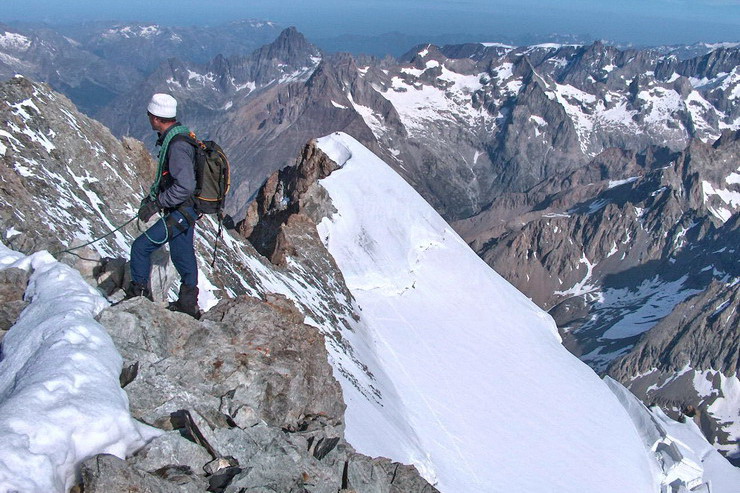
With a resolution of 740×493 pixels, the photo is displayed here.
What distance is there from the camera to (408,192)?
73188mm

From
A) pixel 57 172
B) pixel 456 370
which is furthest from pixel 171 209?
pixel 456 370

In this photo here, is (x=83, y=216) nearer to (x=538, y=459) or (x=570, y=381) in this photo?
(x=538, y=459)

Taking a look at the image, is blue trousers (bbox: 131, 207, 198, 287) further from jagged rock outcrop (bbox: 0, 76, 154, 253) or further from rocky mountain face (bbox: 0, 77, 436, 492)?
jagged rock outcrop (bbox: 0, 76, 154, 253)

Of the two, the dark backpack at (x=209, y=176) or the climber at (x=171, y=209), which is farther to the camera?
the dark backpack at (x=209, y=176)

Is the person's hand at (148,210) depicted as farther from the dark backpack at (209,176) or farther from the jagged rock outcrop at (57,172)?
the jagged rock outcrop at (57,172)

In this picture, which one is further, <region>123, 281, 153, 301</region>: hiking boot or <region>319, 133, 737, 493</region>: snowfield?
<region>319, 133, 737, 493</region>: snowfield

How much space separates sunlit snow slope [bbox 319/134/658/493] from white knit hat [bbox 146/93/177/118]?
1572 cm

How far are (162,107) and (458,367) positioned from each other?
1566 inches

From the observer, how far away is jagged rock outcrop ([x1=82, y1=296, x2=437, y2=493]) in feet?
33.7

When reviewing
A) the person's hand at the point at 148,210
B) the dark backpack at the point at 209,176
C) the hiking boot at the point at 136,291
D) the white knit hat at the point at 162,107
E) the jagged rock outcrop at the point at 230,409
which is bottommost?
the jagged rock outcrop at the point at 230,409

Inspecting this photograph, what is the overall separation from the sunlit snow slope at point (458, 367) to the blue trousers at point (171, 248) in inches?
493

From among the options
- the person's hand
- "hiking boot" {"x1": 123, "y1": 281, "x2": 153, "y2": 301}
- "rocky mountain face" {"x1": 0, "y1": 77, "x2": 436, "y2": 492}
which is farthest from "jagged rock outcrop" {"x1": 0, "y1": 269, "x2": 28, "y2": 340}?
the person's hand

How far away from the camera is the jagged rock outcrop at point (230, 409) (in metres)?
10.3

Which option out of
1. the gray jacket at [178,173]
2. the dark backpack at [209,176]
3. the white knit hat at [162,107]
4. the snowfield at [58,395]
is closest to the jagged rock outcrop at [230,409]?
the snowfield at [58,395]
